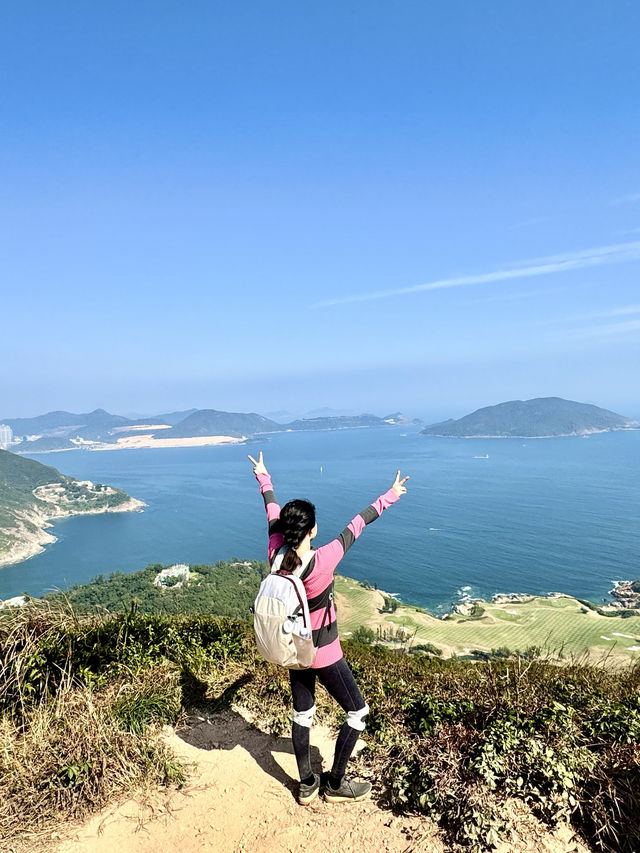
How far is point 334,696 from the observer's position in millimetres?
2615

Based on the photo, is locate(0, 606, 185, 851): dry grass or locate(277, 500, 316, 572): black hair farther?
locate(0, 606, 185, 851): dry grass

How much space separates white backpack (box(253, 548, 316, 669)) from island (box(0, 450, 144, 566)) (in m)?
78.6

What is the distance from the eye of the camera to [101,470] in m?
150

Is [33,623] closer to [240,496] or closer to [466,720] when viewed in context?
[466,720]

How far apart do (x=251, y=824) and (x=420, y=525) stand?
75.4 metres

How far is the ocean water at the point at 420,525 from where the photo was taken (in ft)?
186

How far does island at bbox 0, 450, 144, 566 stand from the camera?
240 ft

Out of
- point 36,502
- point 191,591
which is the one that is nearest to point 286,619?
point 191,591

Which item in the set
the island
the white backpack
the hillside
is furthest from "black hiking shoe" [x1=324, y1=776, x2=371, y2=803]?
the island

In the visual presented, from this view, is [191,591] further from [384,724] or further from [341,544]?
[341,544]

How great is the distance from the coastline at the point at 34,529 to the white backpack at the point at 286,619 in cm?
7800

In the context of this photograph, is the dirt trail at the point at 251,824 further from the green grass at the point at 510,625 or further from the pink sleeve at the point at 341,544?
the green grass at the point at 510,625

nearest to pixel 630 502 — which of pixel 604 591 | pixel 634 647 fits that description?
pixel 604 591

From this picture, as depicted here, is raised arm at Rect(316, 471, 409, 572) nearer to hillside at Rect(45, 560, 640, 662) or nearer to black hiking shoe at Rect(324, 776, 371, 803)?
black hiking shoe at Rect(324, 776, 371, 803)
